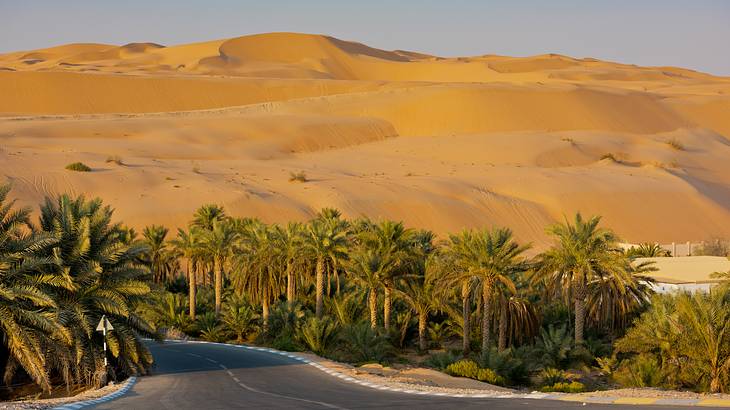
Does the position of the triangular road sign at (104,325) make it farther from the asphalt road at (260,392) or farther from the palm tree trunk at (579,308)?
the palm tree trunk at (579,308)

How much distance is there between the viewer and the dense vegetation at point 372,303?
26953mm

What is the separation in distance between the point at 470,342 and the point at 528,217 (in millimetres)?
39451

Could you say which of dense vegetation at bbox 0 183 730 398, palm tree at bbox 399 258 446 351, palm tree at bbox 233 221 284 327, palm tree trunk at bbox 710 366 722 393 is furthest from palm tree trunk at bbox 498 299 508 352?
palm tree at bbox 233 221 284 327

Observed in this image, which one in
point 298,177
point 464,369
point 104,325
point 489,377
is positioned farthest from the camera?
point 298,177

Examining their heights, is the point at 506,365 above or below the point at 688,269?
below

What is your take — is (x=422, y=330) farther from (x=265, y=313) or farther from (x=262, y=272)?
(x=262, y=272)

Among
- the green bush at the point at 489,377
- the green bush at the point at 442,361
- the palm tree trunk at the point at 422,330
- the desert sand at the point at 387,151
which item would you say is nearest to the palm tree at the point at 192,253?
the palm tree trunk at the point at 422,330

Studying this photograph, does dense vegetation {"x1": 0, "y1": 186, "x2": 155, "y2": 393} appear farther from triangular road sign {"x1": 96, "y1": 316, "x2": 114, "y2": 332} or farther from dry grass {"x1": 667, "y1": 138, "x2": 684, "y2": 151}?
dry grass {"x1": 667, "y1": 138, "x2": 684, "y2": 151}

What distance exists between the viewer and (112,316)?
28094 millimetres

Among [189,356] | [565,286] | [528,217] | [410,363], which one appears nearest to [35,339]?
[189,356]

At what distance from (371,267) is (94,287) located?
1390 cm

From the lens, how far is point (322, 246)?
42312 millimetres

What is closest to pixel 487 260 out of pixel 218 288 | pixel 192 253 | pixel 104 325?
pixel 104 325

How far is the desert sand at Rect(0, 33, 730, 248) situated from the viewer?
247 ft
